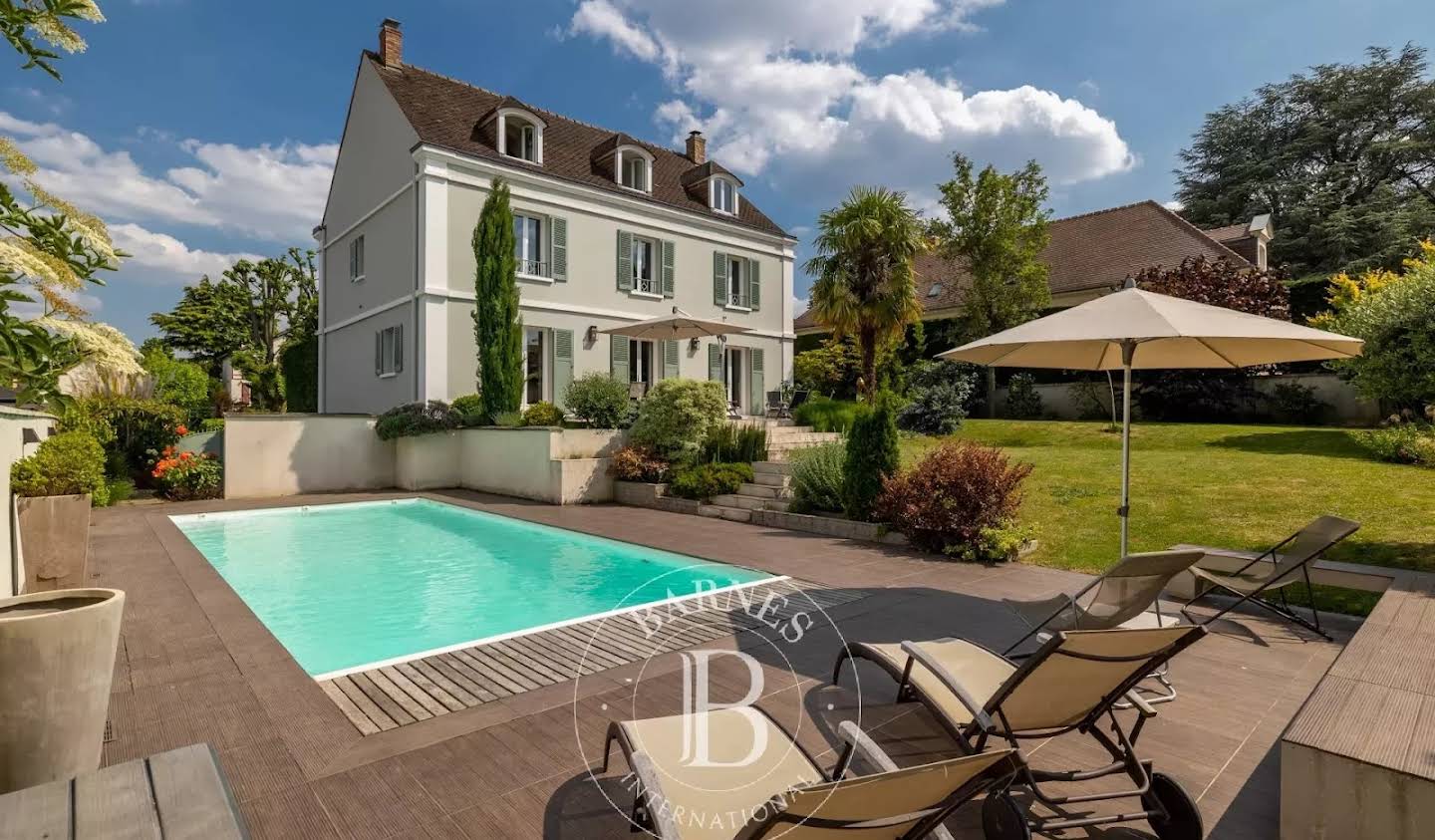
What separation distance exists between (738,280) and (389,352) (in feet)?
35.5

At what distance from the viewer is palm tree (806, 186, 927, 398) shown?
1694cm

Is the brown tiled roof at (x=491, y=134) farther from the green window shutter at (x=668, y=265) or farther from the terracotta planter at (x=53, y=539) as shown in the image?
the terracotta planter at (x=53, y=539)

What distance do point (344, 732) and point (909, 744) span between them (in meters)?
2.77

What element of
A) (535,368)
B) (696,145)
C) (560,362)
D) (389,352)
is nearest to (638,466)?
(560,362)

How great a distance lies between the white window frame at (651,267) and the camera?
20.1m

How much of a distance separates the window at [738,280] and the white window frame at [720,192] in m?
1.60

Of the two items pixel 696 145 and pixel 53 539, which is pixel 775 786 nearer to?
pixel 53 539

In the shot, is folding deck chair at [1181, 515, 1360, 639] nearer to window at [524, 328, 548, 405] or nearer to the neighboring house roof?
window at [524, 328, 548, 405]

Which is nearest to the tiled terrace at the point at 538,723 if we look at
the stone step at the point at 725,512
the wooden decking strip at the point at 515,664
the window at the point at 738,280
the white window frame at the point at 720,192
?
the wooden decking strip at the point at 515,664

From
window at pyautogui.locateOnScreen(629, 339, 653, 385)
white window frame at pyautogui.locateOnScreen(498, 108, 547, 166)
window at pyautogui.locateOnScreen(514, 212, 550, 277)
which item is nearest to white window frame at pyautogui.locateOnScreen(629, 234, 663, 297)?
window at pyautogui.locateOnScreen(629, 339, 653, 385)

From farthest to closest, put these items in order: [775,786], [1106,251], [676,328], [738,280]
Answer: [1106,251] → [738,280] → [676,328] → [775,786]

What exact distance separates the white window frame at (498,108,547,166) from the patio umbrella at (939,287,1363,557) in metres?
15.3

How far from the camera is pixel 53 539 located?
578cm

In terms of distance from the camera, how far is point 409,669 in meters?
4.37
